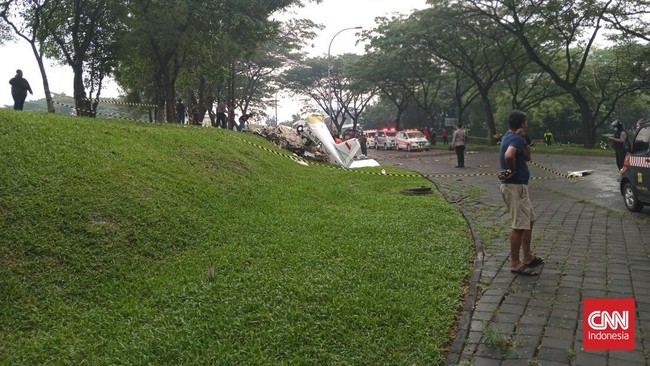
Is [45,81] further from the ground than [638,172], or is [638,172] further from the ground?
[45,81]

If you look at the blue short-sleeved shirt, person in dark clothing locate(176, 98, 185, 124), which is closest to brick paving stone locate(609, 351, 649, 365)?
the blue short-sleeved shirt

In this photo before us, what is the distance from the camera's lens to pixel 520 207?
504 cm

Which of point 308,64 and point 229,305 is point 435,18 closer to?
point 308,64

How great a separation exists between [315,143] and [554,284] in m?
14.5

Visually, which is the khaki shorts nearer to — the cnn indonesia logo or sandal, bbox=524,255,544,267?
sandal, bbox=524,255,544,267

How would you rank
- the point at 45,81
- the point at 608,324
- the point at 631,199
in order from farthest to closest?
1. the point at 45,81
2. the point at 631,199
3. the point at 608,324

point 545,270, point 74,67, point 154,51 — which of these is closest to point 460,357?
point 545,270

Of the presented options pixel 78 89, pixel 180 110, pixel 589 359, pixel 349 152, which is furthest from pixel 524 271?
pixel 180 110

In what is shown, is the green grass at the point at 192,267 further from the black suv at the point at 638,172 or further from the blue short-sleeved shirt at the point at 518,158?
the black suv at the point at 638,172

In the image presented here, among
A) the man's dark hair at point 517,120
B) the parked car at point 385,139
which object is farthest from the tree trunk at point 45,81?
the parked car at point 385,139

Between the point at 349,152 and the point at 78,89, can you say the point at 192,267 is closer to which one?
the point at 349,152

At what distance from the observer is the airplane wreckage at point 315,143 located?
57.5 ft

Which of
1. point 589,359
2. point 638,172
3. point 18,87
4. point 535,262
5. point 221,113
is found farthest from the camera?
point 221,113

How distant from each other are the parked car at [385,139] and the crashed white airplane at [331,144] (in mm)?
15140
